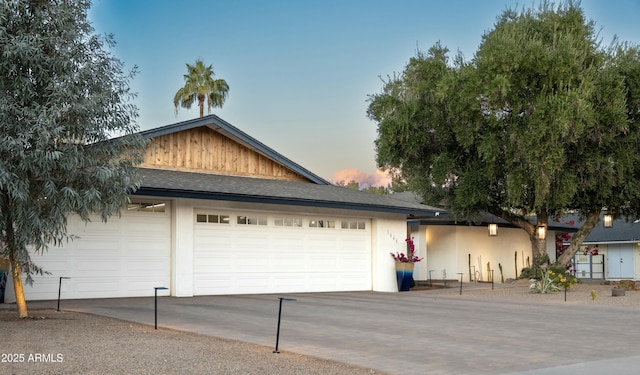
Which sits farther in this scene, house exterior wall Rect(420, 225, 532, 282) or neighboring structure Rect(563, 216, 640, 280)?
neighboring structure Rect(563, 216, 640, 280)

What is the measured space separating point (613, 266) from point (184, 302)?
34.1 m

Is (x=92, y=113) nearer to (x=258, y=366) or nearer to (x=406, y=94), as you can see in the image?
(x=258, y=366)

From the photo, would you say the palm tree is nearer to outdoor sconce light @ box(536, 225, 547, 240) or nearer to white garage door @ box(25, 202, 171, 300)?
outdoor sconce light @ box(536, 225, 547, 240)

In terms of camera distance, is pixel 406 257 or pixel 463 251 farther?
pixel 463 251

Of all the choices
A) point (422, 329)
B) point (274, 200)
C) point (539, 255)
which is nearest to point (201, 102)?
point (539, 255)

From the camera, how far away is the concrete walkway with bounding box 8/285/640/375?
9.30 meters

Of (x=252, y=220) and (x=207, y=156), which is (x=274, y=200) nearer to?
(x=252, y=220)

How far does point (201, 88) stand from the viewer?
48.1m

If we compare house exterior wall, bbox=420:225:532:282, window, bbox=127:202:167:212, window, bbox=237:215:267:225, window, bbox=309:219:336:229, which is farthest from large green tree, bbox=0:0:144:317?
house exterior wall, bbox=420:225:532:282

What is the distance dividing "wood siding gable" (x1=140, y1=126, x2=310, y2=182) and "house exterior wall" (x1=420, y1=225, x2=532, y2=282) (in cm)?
998

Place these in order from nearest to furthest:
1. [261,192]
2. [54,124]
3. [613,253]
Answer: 1. [54,124]
2. [261,192]
3. [613,253]

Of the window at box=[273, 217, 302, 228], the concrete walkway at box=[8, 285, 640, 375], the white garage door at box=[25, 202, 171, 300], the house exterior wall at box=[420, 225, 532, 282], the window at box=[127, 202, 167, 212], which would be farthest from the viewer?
the house exterior wall at box=[420, 225, 532, 282]

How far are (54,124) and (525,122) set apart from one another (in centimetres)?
1693

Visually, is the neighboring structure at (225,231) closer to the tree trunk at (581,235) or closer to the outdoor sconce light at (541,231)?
the outdoor sconce light at (541,231)
